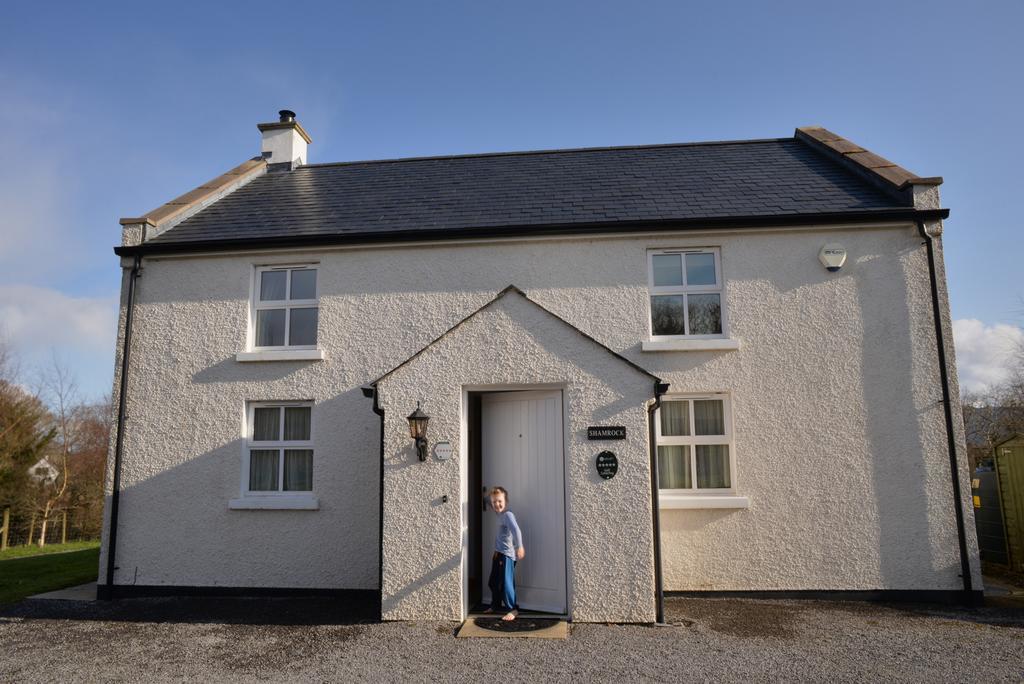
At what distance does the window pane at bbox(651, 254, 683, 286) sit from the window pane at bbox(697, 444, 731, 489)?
2443 mm

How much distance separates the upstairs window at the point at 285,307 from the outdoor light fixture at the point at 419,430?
3110 mm

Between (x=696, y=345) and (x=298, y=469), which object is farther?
(x=298, y=469)

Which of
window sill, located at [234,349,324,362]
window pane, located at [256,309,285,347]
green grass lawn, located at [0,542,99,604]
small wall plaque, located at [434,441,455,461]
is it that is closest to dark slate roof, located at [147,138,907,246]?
window pane, located at [256,309,285,347]

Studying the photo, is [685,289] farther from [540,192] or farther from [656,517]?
[656,517]

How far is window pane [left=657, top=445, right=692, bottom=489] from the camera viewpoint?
29.1 ft

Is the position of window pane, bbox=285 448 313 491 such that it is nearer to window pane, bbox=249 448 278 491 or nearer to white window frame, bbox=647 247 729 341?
window pane, bbox=249 448 278 491

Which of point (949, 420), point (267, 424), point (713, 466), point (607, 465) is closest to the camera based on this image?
point (607, 465)

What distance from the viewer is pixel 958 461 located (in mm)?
8352

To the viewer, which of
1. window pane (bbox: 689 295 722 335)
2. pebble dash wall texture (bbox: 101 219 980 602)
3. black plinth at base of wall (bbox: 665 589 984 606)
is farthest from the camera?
window pane (bbox: 689 295 722 335)

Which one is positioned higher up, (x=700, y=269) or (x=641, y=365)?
(x=700, y=269)

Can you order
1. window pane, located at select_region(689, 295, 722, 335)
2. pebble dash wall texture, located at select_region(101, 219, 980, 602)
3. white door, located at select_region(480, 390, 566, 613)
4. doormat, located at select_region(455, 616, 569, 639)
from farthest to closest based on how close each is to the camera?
window pane, located at select_region(689, 295, 722, 335), pebble dash wall texture, located at select_region(101, 219, 980, 602), white door, located at select_region(480, 390, 566, 613), doormat, located at select_region(455, 616, 569, 639)

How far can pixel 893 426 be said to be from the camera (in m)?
8.55

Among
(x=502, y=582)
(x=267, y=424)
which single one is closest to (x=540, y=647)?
(x=502, y=582)

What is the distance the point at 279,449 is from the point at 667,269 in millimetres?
6434
